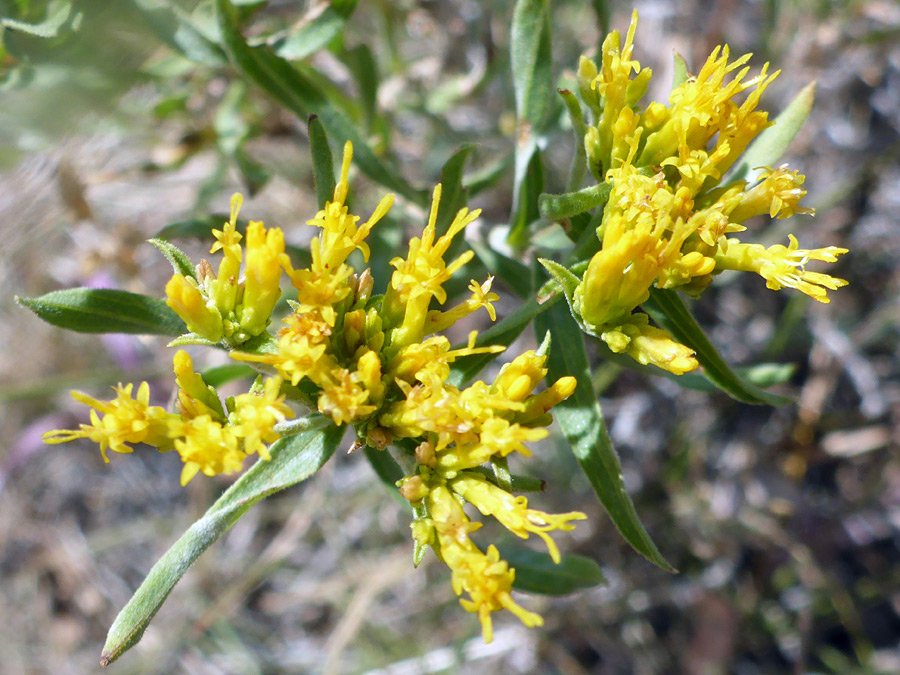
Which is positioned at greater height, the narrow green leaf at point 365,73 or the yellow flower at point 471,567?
the narrow green leaf at point 365,73

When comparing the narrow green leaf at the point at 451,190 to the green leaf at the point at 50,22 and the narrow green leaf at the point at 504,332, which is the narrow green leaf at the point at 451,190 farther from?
the green leaf at the point at 50,22

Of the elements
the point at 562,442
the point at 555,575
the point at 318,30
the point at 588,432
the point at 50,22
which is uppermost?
the point at 50,22

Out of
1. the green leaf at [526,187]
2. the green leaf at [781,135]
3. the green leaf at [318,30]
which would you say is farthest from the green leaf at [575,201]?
the green leaf at [318,30]

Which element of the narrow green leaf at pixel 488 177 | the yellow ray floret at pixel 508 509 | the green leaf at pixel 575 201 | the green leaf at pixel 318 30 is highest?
the green leaf at pixel 318 30

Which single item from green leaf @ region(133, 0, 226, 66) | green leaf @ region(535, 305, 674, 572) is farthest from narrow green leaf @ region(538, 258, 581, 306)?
green leaf @ region(133, 0, 226, 66)

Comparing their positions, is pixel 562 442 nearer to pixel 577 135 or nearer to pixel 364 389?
pixel 577 135

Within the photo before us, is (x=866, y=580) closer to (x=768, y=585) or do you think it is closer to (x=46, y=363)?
(x=768, y=585)

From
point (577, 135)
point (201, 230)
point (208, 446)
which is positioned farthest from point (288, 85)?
point (208, 446)
